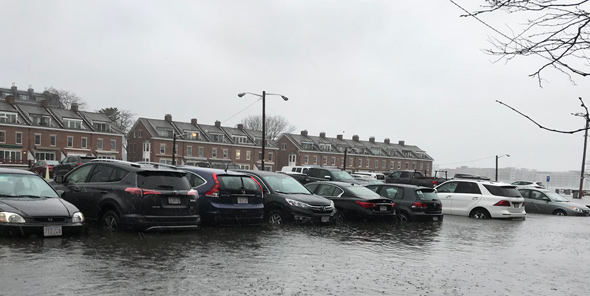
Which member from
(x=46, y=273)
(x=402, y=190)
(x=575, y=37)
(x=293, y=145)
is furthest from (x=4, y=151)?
(x=575, y=37)

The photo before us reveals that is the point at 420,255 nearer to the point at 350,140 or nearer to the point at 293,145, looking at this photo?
the point at 293,145

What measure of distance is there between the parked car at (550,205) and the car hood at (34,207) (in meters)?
21.9

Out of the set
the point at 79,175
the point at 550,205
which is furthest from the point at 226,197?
the point at 550,205

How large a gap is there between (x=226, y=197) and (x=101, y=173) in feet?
9.54

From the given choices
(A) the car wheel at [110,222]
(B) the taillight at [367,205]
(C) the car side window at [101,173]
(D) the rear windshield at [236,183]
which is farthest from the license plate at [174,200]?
(B) the taillight at [367,205]

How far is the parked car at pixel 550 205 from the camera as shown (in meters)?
24.3

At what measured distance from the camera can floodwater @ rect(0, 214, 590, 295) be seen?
665 cm

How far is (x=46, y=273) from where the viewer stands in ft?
22.4

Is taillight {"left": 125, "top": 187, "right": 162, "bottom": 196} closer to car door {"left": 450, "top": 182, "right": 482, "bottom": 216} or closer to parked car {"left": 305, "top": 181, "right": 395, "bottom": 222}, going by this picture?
parked car {"left": 305, "top": 181, "right": 395, "bottom": 222}

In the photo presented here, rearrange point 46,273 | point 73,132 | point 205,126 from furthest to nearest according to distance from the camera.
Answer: point 205,126, point 73,132, point 46,273

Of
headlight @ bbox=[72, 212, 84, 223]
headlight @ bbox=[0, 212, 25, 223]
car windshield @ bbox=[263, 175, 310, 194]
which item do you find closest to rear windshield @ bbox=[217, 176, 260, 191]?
car windshield @ bbox=[263, 175, 310, 194]

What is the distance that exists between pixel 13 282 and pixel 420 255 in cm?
714

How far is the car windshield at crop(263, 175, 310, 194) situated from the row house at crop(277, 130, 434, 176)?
73447mm

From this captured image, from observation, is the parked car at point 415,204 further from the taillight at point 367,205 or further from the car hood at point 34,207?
the car hood at point 34,207
